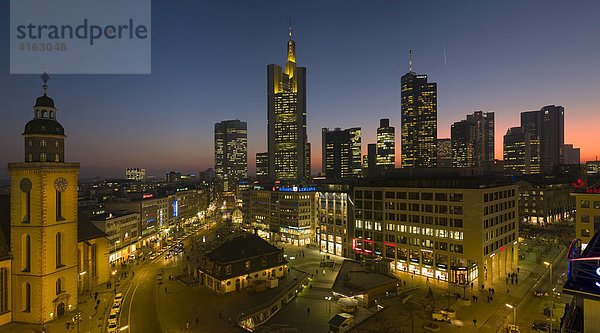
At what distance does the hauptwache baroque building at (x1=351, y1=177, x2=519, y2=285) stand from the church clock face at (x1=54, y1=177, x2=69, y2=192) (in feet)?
223

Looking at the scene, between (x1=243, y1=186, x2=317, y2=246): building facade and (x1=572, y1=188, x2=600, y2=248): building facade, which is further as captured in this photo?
(x1=243, y1=186, x2=317, y2=246): building facade

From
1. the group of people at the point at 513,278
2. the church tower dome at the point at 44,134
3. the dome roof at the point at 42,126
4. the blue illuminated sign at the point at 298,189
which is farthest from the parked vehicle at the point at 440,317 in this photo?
the blue illuminated sign at the point at 298,189

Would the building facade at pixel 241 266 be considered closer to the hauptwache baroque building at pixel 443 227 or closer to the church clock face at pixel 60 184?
the hauptwache baroque building at pixel 443 227

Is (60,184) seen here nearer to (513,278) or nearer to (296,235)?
(296,235)

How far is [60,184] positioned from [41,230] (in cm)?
775

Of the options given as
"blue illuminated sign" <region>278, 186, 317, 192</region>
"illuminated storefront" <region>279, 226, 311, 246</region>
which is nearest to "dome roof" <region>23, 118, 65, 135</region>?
"blue illuminated sign" <region>278, 186, 317, 192</region>

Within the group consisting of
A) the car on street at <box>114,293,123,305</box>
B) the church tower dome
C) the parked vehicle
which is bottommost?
the car on street at <box>114,293,123,305</box>

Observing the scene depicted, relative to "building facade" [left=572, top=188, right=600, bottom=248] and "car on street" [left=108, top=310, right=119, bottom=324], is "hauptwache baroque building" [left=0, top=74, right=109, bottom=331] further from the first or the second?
"building facade" [left=572, top=188, right=600, bottom=248]

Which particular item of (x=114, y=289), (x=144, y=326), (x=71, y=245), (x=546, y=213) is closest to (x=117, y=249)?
(x=114, y=289)

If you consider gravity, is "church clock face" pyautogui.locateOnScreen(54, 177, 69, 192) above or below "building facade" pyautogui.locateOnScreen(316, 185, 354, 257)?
above

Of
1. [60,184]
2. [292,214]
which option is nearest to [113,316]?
[60,184]

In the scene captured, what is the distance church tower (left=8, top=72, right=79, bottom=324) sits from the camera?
153 feet

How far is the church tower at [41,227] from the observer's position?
153ft

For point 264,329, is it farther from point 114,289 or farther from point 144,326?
point 114,289
